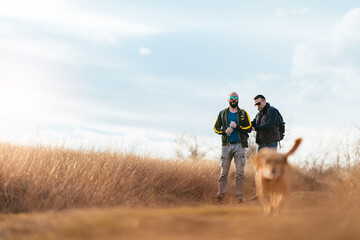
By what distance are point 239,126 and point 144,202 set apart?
2.76m

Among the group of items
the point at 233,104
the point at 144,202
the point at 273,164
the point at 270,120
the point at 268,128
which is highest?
the point at 233,104

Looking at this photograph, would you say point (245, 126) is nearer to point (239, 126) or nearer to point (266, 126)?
point (239, 126)

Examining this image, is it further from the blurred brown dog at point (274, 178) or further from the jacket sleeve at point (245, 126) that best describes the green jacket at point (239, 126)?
the blurred brown dog at point (274, 178)

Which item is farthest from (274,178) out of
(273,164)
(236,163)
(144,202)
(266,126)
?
(236,163)

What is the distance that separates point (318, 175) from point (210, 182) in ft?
10.6

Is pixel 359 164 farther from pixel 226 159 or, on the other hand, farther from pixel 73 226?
pixel 73 226

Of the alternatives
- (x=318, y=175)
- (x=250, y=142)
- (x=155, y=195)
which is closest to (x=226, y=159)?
(x=155, y=195)

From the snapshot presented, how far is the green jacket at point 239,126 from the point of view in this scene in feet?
29.2

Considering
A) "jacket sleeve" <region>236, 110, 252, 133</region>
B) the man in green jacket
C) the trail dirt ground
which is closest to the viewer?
the trail dirt ground

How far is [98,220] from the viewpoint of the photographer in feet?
12.2

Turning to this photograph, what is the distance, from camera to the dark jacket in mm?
8405

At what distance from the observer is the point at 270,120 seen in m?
8.44

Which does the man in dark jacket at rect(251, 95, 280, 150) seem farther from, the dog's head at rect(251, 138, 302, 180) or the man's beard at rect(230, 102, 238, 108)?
the dog's head at rect(251, 138, 302, 180)

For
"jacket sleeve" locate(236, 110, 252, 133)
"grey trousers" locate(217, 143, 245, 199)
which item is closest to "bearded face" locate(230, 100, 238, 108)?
"jacket sleeve" locate(236, 110, 252, 133)
